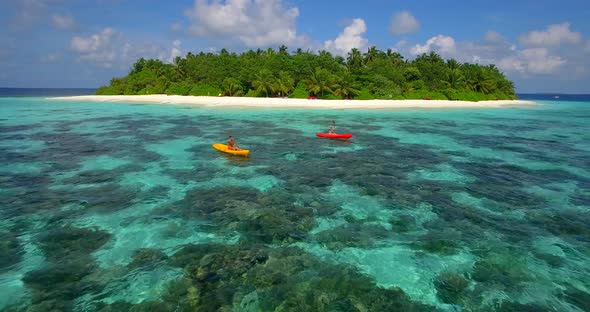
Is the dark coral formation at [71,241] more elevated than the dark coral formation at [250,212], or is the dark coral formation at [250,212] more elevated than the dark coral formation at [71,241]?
the dark coral formation at [250,212]

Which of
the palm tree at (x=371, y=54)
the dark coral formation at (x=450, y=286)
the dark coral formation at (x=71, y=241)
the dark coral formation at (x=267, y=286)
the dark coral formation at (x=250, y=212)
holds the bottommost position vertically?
the dark coral formation at (x=450, y=286)

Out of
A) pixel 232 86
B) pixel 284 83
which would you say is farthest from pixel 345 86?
pixel 232 86

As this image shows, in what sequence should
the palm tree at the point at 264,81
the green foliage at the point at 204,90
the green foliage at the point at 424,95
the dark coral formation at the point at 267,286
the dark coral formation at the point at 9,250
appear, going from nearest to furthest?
the dark coral formation at the point at 267,286, the dark coral formation at the point at 9,250, the palm tree at the point at 264,81, the green foliage at the point at 424,95, the green foliage at the point at 204,90

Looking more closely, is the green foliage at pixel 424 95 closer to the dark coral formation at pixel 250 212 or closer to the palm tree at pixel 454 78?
the palm tree at pixel 454 78

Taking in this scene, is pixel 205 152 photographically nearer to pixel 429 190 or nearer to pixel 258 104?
pixel 429 190

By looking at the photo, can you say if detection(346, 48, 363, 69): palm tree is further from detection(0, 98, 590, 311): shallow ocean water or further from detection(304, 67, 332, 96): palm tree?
detection(0, 98, 590, 311): shallow ocean water

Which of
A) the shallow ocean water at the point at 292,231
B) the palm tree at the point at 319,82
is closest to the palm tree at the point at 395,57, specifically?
the palm tree at the point at 319,82
